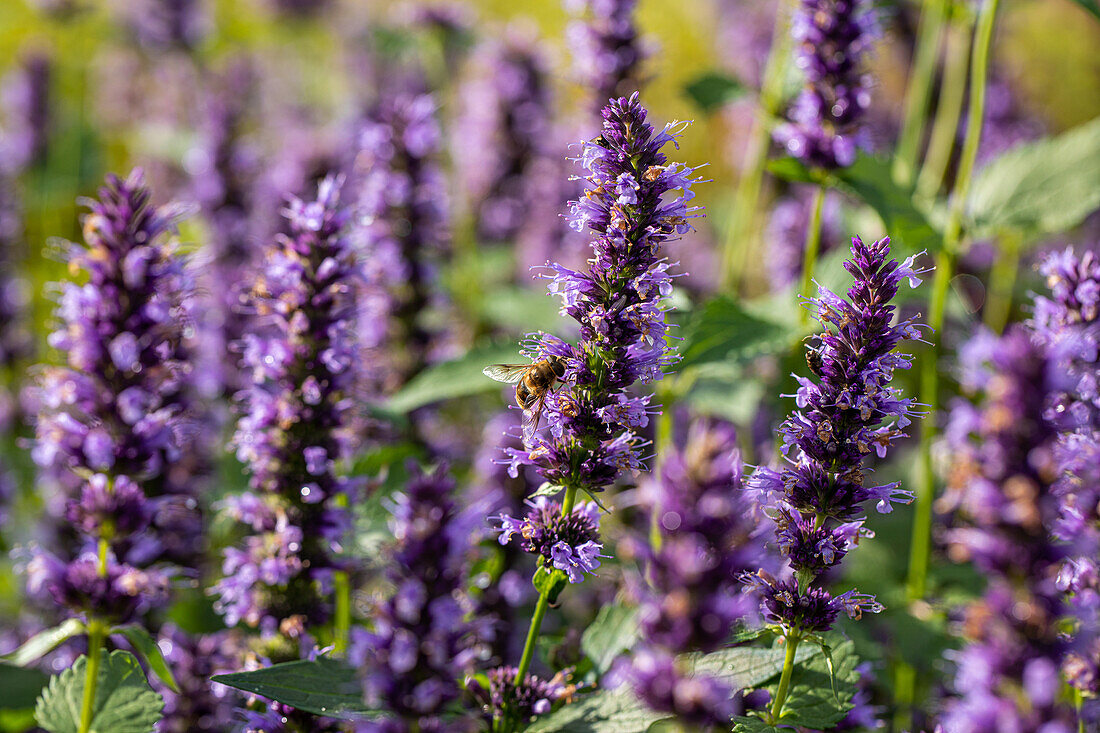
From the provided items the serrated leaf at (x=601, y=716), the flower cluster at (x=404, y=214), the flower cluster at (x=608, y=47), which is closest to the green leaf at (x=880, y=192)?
the flower cluster at (x=608, y=47)

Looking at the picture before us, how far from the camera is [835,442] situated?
2152mm

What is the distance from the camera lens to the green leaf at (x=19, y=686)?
3.24 metres

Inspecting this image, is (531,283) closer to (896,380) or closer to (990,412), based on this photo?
(896,380)

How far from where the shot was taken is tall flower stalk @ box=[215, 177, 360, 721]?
2.89 meters

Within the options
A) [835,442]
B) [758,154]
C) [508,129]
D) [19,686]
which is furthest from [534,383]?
[508,129]

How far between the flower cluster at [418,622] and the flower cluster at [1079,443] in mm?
1326

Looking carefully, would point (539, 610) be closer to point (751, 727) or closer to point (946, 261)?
point (751, 727)

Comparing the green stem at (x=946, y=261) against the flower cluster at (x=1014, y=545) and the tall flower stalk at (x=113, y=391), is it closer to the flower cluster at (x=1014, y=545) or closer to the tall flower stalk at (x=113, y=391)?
the flower cluster at (x=1014, y=545)

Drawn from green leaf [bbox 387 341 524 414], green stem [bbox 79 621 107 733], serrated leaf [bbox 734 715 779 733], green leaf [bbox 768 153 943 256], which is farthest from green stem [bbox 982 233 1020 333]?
green stem [bbox 79 621 107 733]

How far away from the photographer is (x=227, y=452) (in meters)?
4.30

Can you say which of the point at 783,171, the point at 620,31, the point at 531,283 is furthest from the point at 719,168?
the point at 783,171

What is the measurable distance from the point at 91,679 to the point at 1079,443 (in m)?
2.72

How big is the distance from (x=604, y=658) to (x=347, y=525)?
0.93m

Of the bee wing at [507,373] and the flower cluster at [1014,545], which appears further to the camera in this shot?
the bee wing at [507,373]
